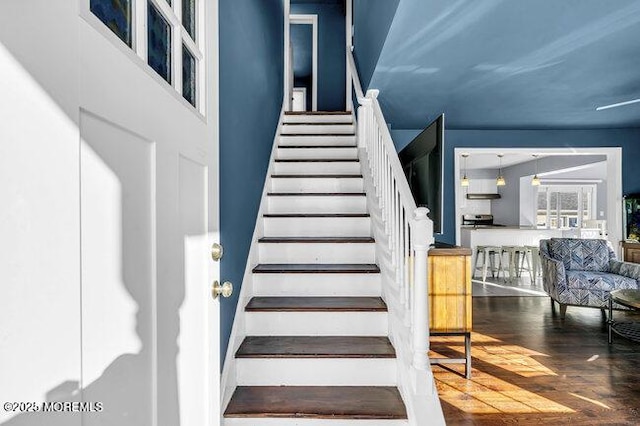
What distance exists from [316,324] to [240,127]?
1210mm

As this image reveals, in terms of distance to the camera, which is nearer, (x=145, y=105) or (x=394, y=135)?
(x=145, y=105)

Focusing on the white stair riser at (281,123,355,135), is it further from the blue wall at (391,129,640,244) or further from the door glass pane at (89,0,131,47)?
the door glass pane at (89,0,131,47)

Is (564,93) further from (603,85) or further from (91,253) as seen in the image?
(91,253)

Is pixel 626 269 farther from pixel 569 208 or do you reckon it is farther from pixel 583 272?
pixel 569 208

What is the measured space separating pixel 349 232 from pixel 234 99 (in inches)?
51.2

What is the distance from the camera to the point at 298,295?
2.26 m

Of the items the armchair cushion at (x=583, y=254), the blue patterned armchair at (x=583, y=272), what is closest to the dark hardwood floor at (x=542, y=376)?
the blue patterned armchair at (x=583, y=272)

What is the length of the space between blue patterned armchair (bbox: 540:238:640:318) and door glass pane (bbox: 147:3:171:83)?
182 inches

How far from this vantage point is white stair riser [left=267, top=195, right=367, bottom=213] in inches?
114

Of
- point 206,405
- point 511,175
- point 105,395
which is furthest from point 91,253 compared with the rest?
point 511,175

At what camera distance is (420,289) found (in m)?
1.58

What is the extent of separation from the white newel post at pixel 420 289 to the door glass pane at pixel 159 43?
1.14m

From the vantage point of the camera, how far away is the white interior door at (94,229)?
441 millimetres

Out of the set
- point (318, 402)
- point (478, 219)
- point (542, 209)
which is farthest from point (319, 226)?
point (542, 209)
